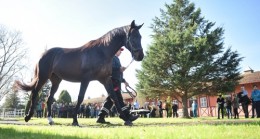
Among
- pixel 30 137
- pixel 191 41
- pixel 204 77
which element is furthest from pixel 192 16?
pixel 30 137

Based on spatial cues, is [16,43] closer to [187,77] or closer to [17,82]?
[187,77]

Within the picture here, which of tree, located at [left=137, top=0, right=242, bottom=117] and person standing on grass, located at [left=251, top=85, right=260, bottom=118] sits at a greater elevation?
tree, located at [left=137, top=0, right=242, bottom=117]

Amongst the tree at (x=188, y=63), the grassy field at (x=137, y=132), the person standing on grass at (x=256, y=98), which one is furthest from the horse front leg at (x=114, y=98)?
the tree at (x=188, y=63)

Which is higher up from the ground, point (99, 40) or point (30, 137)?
point (99, 40)

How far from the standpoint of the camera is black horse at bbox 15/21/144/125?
9016mm

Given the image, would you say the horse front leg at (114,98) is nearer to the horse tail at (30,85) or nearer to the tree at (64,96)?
the horse tail at (30,85)

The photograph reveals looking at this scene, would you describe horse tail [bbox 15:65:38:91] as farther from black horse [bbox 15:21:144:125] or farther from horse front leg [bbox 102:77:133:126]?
horse front leg [bbox 102:77:133:126]

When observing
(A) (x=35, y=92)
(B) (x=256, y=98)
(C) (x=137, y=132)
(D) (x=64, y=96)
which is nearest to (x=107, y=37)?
(A) (x=35, y=92)

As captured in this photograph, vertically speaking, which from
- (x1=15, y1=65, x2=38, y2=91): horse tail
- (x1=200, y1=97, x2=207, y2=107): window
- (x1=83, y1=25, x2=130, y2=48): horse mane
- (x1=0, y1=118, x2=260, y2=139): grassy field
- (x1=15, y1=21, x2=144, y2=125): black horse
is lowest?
(x1=0, y1=118, x2=260, y2=139): grassy field

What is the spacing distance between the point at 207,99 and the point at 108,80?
41836 mm

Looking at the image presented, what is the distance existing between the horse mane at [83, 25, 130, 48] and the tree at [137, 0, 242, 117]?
1963 centimetres

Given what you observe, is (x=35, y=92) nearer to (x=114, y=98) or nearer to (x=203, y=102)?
(x=114, y=98)

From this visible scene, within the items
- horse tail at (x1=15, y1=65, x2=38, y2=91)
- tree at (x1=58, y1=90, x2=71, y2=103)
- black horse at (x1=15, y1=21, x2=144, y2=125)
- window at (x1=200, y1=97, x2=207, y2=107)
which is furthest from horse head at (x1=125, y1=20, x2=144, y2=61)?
tree at (x1=58, y1=90, x2=71, y2=103)

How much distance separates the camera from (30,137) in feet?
15.8
